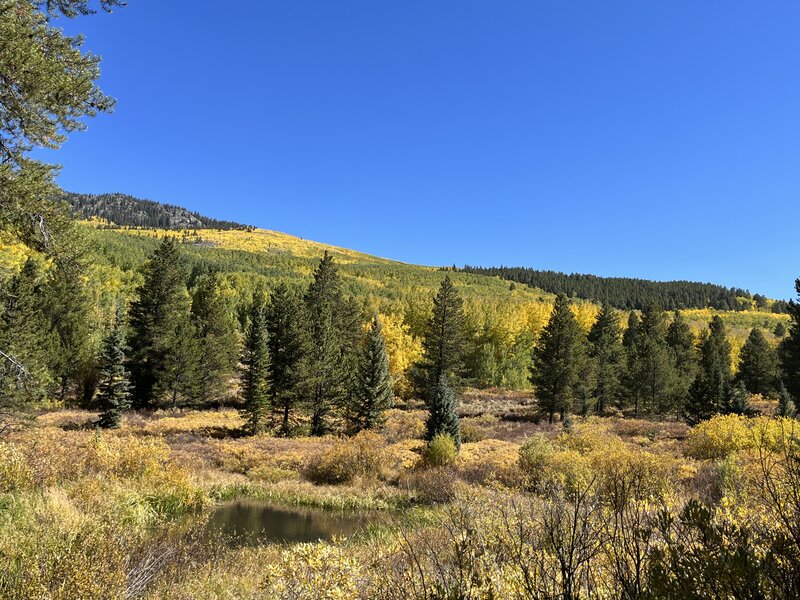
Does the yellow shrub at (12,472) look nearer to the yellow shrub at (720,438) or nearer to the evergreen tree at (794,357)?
the yellow shrub at (720,438)

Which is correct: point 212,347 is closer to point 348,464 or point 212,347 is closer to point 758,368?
point 348,464

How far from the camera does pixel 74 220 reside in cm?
825

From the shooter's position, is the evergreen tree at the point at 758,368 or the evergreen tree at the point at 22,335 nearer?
the evergreen tree at the point at 22,335

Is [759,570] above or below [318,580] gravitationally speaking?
above

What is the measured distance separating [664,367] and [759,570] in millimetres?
50648

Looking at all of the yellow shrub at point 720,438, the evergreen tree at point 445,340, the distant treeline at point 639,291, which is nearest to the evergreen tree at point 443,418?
the yellow shrub at point 720,438

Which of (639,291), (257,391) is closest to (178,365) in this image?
(257,391)

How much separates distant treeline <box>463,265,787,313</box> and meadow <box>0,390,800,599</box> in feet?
392

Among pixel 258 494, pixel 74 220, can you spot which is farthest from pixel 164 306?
pixel 74 220

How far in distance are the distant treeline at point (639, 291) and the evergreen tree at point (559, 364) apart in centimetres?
9805

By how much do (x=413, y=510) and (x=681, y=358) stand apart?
57.1 m

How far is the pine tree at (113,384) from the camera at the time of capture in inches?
1136

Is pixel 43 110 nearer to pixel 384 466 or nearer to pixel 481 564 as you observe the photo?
pixel 481 564

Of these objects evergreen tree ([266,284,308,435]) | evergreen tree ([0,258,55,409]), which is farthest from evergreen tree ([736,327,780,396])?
evergreen tree ([0,258,55,409])
